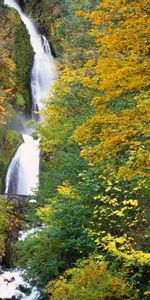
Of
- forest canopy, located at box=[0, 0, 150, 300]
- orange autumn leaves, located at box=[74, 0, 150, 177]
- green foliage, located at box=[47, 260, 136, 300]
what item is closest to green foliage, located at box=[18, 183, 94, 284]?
forest canopy, located at box=[0, 0, 150, 300]

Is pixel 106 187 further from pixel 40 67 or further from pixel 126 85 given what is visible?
pixel 40 67

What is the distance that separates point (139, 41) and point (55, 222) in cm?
518

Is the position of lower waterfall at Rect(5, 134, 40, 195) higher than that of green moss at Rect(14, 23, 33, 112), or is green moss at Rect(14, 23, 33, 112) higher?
green moss at Rect(14, 23, 33, 112)

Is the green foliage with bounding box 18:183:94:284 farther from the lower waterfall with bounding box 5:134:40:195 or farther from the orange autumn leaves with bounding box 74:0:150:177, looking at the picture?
the lower waterfall with bounding box 5:134:40:195

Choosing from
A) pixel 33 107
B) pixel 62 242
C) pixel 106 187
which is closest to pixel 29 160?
pixel 33 107

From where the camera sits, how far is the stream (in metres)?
13.5

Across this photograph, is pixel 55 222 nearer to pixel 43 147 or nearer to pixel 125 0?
pixel 125 0

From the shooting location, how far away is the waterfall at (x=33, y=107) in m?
23.0

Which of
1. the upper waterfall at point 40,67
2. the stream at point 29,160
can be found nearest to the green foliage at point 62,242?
the stream at point 29,160

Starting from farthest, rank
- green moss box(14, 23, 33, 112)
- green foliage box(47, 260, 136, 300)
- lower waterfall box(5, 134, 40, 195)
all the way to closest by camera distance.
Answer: green moss box(14, 23, 33, 112), lower waterfall box(5, 134, 40, 195), green foliage box(47, 260, 136, 300)

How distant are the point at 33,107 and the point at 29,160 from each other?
7.99 metres

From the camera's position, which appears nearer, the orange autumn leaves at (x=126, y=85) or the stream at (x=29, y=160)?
the orange autumn leaves at (x=126, y=85)

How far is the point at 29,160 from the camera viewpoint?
23.8 meters

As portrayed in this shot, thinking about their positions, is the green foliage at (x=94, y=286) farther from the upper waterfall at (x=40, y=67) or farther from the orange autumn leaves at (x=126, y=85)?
the upper waterfall at (x=40, y=67)
